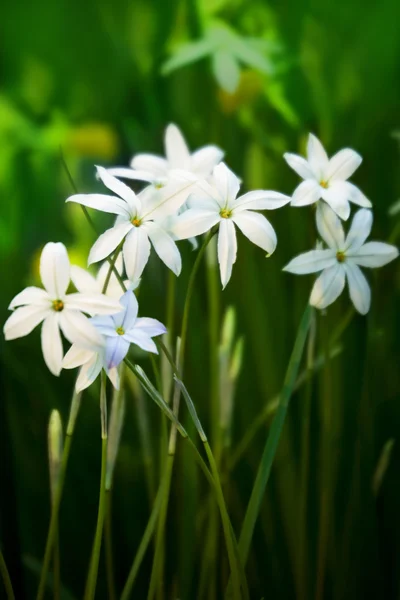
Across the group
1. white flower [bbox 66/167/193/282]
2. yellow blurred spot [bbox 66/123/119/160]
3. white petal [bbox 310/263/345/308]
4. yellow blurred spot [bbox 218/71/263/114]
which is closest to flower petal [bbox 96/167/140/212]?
white flower [bbox 66/167/193/282]

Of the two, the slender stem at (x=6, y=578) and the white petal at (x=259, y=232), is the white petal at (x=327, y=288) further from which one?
the slender stem at (x=6, y=578)

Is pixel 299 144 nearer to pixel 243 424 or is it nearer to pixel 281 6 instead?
pixel 281 6

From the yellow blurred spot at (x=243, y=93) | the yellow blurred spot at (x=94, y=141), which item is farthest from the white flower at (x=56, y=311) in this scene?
the yellow blurred spot at (x=94, y=141)

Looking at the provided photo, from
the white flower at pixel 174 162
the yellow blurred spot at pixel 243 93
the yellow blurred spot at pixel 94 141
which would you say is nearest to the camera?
the white flower at pixel 174 162

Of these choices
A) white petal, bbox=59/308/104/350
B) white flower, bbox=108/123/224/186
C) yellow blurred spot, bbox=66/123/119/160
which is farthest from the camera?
yellow blurred spot, bbox=66/123/119/160

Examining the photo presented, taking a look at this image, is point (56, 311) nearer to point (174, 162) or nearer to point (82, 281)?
point (82, 281)

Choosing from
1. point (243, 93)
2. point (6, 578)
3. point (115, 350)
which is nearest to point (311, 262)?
point (115, 350)

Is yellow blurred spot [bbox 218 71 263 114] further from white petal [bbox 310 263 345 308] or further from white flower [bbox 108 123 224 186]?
white petal [bbox 310 263 345 308]
